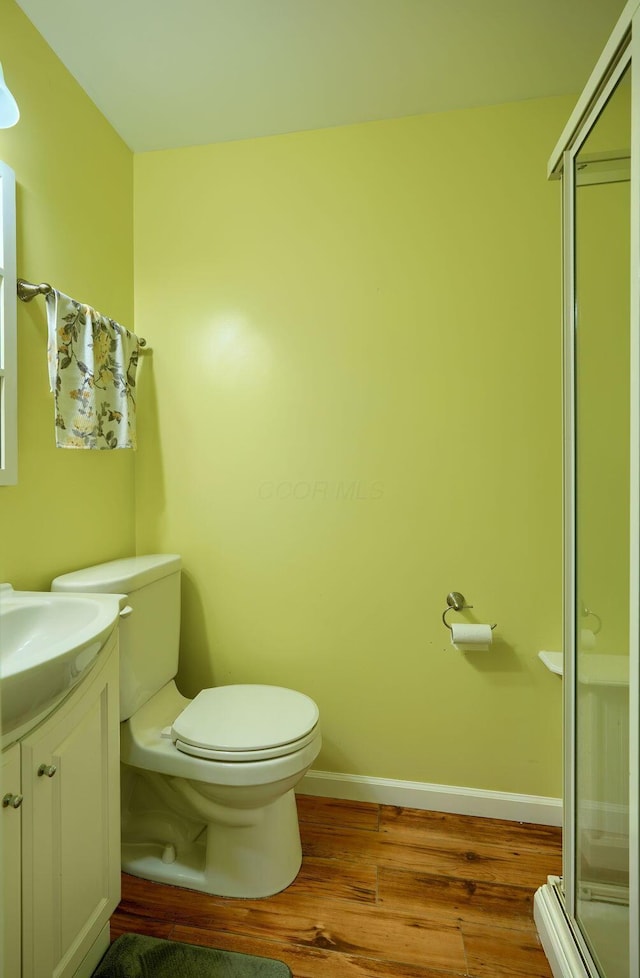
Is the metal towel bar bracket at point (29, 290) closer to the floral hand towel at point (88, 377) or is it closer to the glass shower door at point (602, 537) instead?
the floral hand towel at point (88, 377)

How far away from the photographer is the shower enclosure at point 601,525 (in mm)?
799

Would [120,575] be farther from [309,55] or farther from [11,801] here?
[309,55]

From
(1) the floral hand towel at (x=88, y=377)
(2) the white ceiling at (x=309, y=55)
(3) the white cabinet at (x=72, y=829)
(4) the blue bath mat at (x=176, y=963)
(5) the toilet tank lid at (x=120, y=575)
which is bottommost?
(4) the blue bath mat at (x=176, y=963)

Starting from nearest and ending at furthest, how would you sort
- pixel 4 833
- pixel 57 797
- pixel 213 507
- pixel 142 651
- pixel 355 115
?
pixel 4 833 → pixel 57 797 → pixel 142 651 → pixel 355 115 → pixel 213 507

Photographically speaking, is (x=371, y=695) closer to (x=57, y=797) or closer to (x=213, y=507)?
(x=213, y=507)

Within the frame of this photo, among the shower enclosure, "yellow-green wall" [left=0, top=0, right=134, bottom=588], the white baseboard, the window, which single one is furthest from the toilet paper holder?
the window

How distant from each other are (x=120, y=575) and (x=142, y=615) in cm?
17

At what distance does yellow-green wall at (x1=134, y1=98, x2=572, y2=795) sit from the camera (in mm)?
1587

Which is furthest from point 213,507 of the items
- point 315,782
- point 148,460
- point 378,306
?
point 315,782

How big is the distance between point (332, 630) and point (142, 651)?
2.14 feet

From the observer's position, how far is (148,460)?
71.2 inches

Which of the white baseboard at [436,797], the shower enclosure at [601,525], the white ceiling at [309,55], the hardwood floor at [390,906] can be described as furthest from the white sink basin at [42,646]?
the white ceiling at [309,55]

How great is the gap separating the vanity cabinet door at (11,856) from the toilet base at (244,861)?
60cm

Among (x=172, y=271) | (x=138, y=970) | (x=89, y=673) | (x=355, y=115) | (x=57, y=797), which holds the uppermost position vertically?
(x=355, y=115)
